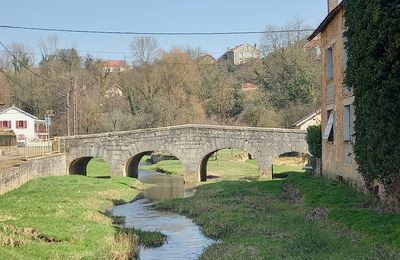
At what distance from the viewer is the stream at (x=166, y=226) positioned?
15234mm

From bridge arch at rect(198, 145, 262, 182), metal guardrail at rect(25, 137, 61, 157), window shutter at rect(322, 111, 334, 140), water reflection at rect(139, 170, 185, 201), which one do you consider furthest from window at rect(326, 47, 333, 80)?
metal guardrail at rect(25, 137, 61, 157)

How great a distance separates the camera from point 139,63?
252 feet

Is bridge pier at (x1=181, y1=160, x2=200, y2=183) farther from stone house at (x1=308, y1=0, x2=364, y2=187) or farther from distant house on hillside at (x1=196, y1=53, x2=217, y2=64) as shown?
distant house on hillside at (x1=196, y1=53, x2=217, y2=64)

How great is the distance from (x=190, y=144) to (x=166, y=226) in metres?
19.6

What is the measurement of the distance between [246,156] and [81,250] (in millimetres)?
46651

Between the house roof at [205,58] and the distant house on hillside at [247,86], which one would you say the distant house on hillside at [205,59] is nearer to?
the house roof at [205,58]

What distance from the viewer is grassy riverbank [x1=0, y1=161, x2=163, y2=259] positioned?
44.2 feet

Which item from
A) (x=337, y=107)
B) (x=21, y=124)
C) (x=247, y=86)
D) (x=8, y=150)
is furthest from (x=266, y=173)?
(x=21, y=124)

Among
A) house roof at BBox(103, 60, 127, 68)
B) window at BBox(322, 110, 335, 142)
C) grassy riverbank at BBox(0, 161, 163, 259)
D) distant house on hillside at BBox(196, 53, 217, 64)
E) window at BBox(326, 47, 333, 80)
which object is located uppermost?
house roof at BBox(103, 60, 127, 68)

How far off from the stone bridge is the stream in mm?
4975

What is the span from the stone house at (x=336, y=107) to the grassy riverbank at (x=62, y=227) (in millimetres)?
8883

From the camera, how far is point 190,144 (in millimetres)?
39562

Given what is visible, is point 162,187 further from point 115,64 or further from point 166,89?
point 115,64

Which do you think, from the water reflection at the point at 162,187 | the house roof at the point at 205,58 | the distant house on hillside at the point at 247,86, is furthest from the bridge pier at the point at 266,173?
the house roof at the point at 205,58
